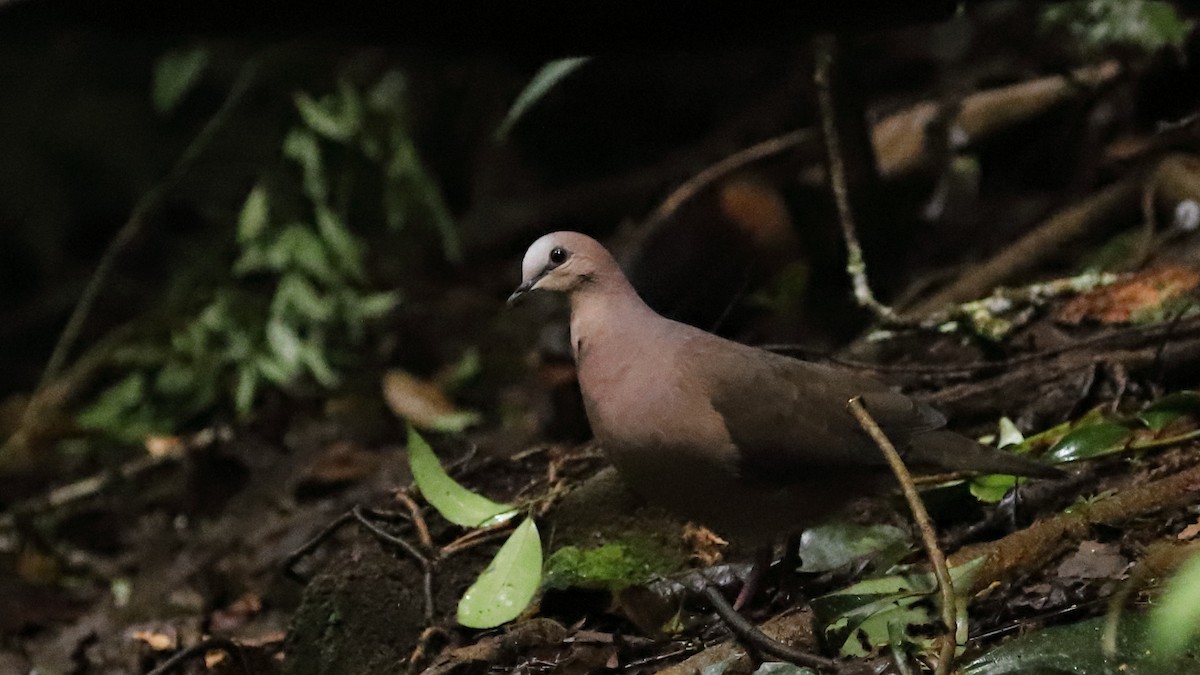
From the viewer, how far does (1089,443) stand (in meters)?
2.70

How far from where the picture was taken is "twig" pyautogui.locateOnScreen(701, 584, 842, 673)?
6.73 ft

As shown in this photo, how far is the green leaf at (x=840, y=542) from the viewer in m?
2.62

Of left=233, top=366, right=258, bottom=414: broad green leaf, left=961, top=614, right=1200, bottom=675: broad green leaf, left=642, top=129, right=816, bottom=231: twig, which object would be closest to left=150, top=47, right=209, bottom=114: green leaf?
left=233, top=366, right=258, bottom=414: broad green leaf

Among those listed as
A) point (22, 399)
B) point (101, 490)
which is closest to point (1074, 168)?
point (101, 490)

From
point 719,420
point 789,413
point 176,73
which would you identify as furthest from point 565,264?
point 176,73

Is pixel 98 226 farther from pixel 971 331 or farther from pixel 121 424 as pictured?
pixel 971 331

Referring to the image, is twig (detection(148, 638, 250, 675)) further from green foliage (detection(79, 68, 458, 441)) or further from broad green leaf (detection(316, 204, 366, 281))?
broad green leaf (detection(316, 204, 366, 281))

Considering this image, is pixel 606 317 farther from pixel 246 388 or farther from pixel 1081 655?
pixel 246 388

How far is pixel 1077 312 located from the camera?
352 centimetres

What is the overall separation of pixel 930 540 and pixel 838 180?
65.4 inches

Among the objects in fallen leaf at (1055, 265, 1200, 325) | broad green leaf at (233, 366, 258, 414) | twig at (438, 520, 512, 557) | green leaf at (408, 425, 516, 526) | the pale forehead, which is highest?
the pale forehead

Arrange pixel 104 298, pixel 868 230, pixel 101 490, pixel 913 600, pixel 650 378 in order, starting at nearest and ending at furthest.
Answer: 1. pixel 913 600
2. pixel 650 378
3. pixel 868 230
4. pixel 101 490
5. pixel 104 298

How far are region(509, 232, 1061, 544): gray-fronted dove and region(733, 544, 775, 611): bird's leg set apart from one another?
69 millimetres

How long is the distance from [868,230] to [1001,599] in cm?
221
